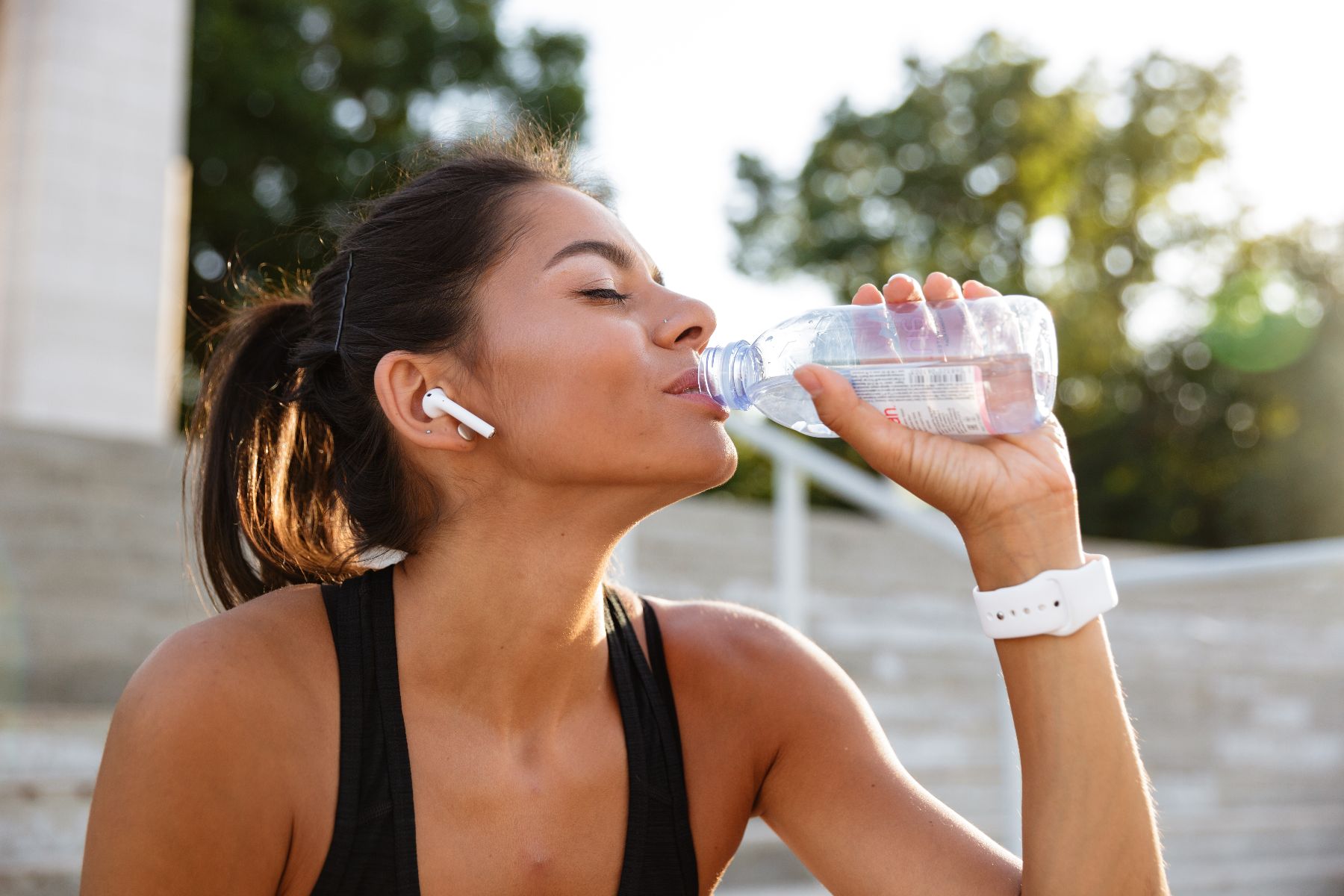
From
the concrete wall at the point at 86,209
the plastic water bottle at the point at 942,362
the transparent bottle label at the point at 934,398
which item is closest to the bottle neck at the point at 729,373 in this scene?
the plastic water bottle at the point at 942,362

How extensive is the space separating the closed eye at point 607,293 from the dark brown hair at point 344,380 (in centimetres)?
16

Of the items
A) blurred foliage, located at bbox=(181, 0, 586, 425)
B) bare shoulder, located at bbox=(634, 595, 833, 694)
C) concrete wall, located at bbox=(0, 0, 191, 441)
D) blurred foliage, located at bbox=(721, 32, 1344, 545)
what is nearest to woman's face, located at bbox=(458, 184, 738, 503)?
bare shoulder, located at bbox=(634, 595, 833, 694)

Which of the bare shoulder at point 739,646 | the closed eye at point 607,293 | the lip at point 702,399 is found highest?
the closed eye at point 607,293

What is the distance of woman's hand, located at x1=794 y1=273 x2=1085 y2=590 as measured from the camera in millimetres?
1619

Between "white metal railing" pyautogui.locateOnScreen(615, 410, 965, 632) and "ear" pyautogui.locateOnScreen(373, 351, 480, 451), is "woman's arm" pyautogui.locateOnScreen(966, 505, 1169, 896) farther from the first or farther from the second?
"white metal railing" pyautogui.locateOnScreen(615, 410, 965, 632)

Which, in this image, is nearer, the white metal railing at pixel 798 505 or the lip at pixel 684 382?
the lip at pixel 684 382

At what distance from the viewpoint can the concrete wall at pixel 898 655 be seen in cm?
406

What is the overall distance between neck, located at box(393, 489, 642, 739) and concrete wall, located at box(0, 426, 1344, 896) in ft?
5.99

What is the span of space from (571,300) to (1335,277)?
65.5ft

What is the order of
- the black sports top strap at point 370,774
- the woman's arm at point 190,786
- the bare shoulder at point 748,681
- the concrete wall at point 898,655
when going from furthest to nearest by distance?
the concrete wall at point 898,655
the bare shoulder at point 748,681
the black sports top strap at point 370,774
the woman's arm at point 190,786

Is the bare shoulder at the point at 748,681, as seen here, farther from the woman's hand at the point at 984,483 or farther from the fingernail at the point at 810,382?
the fingernail at the point at 810,382

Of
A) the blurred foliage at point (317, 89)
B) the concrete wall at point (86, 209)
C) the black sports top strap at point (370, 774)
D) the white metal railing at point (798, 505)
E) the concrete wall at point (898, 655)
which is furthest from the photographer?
the blurred foliage at point (317, 89)

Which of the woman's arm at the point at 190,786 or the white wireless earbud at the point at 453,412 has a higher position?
the white wireless earbud at the point at 453,412

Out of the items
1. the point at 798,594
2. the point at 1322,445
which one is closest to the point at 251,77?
the point at 798,594
